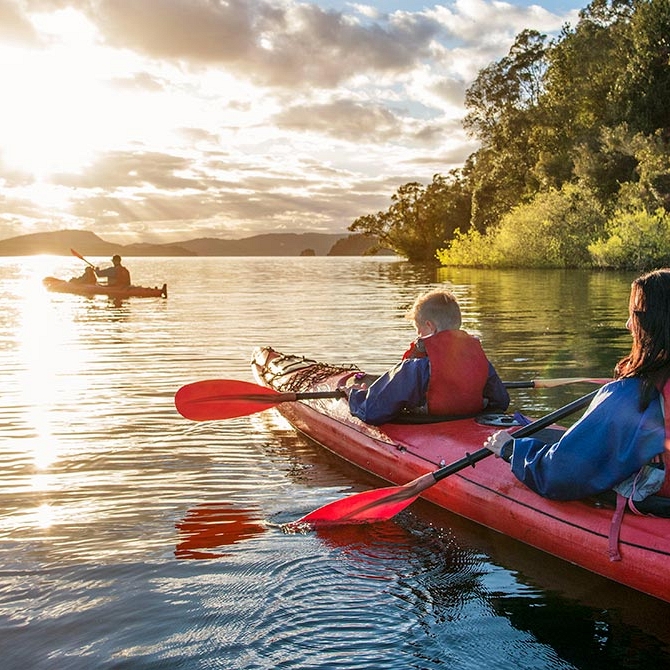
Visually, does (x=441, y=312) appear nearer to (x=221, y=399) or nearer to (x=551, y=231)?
(x=221, y=399)

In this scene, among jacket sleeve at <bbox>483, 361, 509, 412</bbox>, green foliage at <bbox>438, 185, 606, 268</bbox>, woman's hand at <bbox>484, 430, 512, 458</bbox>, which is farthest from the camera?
green foliage at <bbox>438, 185, 606, 268</bbox>

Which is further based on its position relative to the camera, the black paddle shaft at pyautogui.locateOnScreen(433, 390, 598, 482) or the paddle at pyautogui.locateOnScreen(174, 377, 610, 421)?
the paddle at pyautogui.locateOnScreen(174, 377, 610, 421)

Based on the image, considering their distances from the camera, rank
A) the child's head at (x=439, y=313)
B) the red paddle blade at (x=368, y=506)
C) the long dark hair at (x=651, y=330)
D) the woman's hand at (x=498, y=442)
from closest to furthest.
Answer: the long dark hair at (x=651, y=330)
the woman's hand at (x=498, y=442)
the red paddle blade at (x=368, y=506)
the child's head at (x=439, y=313)

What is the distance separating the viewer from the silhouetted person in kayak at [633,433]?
3.41m

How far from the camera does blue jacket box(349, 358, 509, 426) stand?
536 centimetres

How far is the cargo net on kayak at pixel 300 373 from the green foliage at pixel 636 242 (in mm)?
24390

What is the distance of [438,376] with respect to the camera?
17.7 ft

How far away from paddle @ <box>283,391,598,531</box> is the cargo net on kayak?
9.17 feet

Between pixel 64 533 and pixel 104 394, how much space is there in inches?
180

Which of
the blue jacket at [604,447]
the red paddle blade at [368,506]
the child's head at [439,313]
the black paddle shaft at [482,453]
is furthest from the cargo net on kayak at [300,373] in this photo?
the blue jacket at [604,447]

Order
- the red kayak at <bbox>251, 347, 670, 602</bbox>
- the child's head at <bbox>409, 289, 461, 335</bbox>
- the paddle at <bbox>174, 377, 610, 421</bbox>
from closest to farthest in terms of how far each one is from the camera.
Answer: the red kayak at <bbox>251, 347, 670, 602</bbox> → the child's head at <bbox>409, 289, 461, 335</bbox> → the paddle at <bbox>174, 377, 610, 421</bbox>

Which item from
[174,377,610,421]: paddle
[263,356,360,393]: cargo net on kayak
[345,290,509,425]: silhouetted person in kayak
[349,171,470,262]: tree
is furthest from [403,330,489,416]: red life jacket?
[349,171,470,262]: tree

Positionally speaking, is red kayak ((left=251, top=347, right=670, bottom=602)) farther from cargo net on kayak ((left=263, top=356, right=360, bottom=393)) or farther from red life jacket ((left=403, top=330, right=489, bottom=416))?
cargo net on kayak ((left=263, top=356, right=360, bottom=393))

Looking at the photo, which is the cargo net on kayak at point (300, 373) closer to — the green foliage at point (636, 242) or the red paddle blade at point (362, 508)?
the red paddle blade at point (362, 508)
